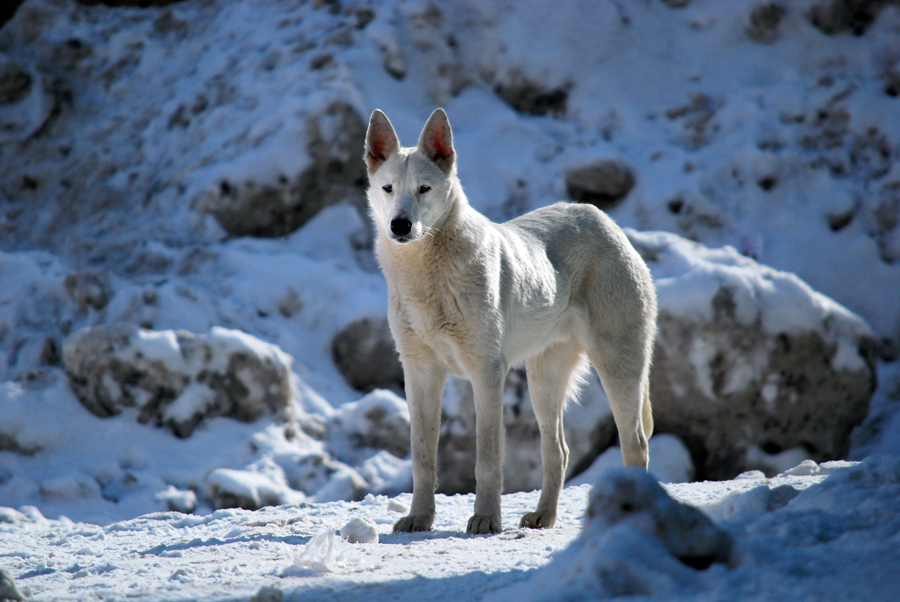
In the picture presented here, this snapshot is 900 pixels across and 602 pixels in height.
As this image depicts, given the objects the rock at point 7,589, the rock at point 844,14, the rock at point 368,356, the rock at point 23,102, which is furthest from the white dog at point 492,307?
the rock at point 23,102

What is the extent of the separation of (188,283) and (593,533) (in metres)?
6.50

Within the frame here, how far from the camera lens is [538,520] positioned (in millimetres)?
4410

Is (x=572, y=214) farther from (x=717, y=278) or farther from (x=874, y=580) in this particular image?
(x=874, y=580)

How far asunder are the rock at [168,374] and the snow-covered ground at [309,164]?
10 centimetres

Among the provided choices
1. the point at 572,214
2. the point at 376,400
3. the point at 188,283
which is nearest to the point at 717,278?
the point at 572,214

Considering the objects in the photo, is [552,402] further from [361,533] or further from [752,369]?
[752,369]

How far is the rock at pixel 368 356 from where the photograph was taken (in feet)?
25.2

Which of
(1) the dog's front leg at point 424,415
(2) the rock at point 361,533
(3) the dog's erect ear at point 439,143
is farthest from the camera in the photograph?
(3) the dog's erect ear at point 439,143

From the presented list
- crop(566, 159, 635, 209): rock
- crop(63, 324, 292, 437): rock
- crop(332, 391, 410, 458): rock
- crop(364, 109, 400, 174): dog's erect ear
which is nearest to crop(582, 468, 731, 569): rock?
crop(364, 109, 400, 174): dog's erect ear

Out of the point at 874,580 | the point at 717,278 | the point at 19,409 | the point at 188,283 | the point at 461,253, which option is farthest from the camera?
the point at 188,283

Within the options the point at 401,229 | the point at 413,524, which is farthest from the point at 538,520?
the point at 401,229

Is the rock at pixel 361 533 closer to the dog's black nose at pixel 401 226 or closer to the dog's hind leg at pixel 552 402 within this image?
the dog's hind leg at pixel 552 402

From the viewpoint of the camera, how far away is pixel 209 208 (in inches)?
346

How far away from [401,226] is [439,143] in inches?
29.7
